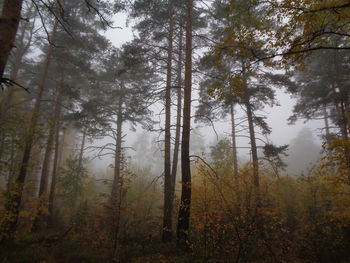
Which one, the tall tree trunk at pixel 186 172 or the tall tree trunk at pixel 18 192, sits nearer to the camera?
the tall tree trunk at pixel 186 172

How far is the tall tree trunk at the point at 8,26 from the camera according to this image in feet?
8.98

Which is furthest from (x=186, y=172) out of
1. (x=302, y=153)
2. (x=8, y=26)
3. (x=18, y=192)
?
(x=302, y=153)

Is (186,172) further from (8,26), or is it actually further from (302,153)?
(302,153)

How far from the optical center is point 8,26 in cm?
287

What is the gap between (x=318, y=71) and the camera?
42.9ft

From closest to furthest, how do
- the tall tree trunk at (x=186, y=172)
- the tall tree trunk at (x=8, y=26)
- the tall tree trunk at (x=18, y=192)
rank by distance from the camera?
the tall tree trunk at (x=8, y=26), the tall tree trunk at (x=186, y=172), the tall tree trunk at (x=18, y=192)

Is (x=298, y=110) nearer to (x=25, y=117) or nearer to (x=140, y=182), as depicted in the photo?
(x=140, y=182)

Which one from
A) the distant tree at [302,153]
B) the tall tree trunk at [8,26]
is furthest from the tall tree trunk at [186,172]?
the distant tree at [302,153]

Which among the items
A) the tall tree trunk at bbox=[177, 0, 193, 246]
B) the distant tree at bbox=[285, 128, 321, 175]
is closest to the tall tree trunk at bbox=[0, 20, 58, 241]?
the tall tree trunk at bbox=[177, 0, 193, 246]

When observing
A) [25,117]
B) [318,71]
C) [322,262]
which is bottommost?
[322,262]

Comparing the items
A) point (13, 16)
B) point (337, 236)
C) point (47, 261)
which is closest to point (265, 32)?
point (13, 16)

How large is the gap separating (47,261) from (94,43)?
38.3 ft

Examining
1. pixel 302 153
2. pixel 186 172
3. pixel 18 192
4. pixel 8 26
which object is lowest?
pixel 18 192

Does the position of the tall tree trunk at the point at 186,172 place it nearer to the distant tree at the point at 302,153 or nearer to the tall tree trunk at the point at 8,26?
the tall tree trunk at the point at 8,26
